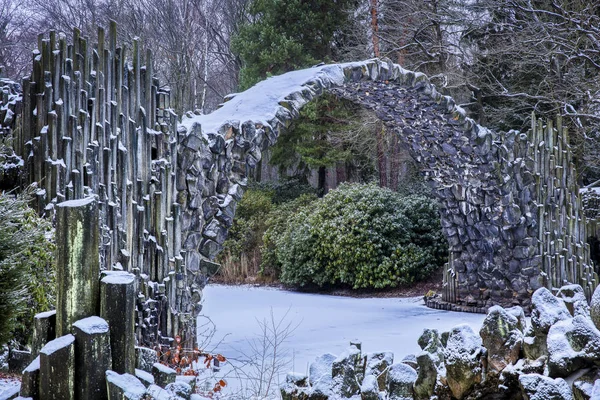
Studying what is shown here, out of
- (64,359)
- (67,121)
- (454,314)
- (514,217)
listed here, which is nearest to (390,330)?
(454,314)

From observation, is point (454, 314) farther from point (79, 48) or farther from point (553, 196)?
point (79, 48)

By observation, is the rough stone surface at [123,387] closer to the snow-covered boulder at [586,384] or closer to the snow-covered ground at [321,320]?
the snow-covered boulder at [586,384]

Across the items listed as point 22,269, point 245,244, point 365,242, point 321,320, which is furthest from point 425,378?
point 245,244

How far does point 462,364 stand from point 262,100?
514 centimetres

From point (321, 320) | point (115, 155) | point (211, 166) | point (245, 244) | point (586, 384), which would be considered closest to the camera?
point (586, 384)

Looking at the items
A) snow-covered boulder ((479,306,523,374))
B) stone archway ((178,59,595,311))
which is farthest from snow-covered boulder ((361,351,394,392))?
stone archway ((178,59,595,311))

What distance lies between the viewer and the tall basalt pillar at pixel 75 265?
141 cm

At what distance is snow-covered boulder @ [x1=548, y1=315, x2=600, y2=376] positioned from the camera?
1264 mm

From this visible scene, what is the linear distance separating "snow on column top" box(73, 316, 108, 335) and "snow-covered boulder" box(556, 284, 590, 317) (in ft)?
3.88

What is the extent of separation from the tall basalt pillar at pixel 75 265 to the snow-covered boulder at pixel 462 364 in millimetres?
854

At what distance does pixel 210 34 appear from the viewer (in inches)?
798

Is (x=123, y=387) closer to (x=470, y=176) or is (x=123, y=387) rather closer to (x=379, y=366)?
(x=379, y=366)

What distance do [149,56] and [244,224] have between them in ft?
30.1

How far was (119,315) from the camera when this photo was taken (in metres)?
1.42
